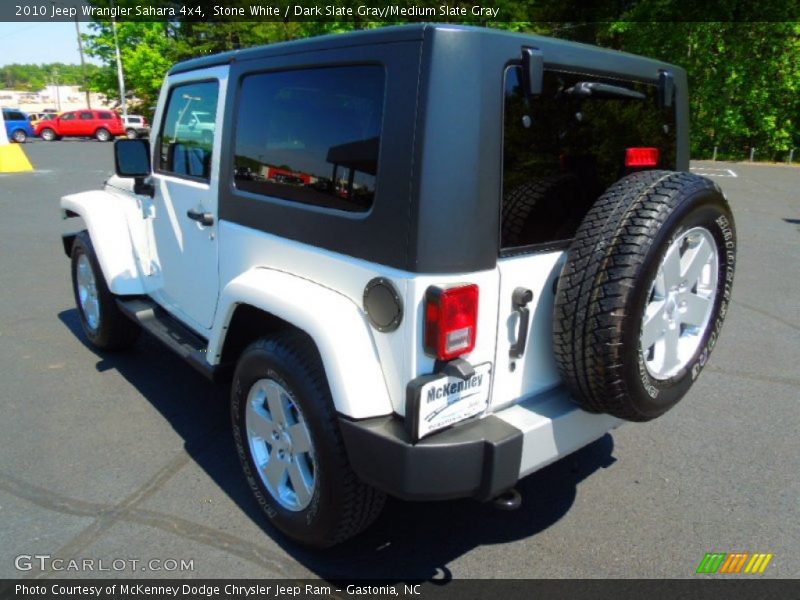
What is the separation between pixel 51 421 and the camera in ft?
11.8

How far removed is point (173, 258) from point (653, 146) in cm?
263

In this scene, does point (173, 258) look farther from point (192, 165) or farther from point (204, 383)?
point (204, 383)

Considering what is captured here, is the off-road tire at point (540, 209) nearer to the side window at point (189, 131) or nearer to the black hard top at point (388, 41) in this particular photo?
the black hard top at point (388, 41)

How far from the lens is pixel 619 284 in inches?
78.4

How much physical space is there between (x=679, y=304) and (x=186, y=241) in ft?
8.11

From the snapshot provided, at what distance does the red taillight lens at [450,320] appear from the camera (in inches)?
74.3

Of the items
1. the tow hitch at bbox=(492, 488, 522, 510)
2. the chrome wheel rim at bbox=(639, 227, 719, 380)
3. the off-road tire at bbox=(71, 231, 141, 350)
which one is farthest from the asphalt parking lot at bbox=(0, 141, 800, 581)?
the chrome wheel rim at bbox=(639, 227, 719, 380)

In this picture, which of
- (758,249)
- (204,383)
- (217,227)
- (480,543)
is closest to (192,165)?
(217,227)

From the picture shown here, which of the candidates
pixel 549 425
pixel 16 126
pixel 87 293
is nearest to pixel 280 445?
pixel 549 425

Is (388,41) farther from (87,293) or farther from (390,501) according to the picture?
(87,293)

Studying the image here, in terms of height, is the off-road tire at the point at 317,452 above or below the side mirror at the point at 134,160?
below

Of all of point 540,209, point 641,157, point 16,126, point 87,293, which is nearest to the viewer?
point 540,209

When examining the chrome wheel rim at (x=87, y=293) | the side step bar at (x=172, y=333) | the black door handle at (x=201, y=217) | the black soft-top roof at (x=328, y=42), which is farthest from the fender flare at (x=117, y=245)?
the black soft-top roof at (x=328, y=42)

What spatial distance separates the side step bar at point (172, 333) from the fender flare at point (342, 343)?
0.81 meters
